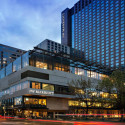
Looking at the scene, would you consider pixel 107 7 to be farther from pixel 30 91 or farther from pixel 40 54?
pixel 30 91

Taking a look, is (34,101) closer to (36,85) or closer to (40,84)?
(36,85)

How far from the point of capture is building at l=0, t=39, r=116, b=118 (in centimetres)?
6881

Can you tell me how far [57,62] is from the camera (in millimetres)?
78625

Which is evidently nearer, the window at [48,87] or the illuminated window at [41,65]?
the window at [48,87]

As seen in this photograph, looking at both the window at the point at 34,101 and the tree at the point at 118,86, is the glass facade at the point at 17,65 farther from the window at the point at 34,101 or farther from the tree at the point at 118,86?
the tree at the point at 118,86

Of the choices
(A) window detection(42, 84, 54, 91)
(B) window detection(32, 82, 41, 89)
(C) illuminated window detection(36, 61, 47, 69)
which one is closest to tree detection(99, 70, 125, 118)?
(A) window detection(42, 84, 54, 91)

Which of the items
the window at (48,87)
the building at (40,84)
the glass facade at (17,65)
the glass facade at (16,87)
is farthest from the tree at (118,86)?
the glass facade at (17,65)

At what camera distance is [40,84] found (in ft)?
230

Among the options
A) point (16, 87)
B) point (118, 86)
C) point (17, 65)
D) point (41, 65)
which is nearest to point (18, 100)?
point (16, 87)

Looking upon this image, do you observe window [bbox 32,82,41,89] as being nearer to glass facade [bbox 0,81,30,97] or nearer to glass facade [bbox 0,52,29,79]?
glass facade [bbox 0,81,30,97]

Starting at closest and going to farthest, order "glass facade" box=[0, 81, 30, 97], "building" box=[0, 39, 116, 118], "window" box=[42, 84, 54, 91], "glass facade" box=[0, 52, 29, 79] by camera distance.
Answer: "glass facade" box=[0, 81, 30, 97] < "building" box=[0, 39, 116, 118] < "window" box=[42, 84, 54, 91] < "glass facade" box=[0, 52, 29, 79]

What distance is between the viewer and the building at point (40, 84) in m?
68.8

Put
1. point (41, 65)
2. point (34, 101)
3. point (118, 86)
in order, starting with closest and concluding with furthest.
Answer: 1. point (118, 86)
2. point (34, 101)
3. point (41, 65)

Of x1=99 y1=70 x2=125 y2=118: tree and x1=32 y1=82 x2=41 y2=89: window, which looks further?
x1=32 y1=82 x2=41 y2=89: window
